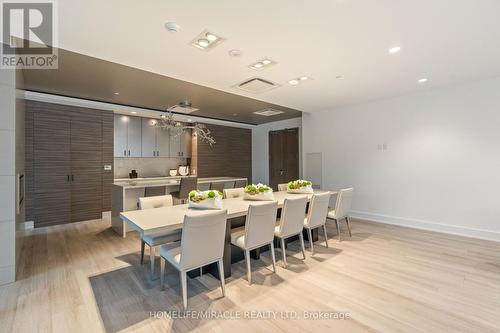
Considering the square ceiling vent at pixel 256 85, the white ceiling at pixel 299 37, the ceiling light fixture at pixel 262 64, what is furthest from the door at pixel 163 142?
the ceiling light fixture at pixel 262 64

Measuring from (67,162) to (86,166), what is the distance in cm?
34

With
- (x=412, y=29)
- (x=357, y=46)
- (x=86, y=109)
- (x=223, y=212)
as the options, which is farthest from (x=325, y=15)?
(x=86, y=109)

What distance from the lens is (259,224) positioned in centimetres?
252

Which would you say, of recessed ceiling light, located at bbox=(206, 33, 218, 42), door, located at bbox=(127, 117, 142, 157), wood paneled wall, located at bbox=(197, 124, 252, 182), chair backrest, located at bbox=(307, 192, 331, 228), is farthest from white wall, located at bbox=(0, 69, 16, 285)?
wood paneled wall, located at bbox=(197, 124, 252, 182)

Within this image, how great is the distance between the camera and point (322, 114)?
20.0ft

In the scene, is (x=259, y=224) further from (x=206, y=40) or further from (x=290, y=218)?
(x=206, y=40)

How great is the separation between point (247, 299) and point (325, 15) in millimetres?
A: 2776

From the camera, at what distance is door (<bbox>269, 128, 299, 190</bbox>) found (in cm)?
745

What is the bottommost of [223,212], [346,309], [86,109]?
[346,309]

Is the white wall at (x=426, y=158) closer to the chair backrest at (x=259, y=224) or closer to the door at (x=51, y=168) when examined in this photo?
the chair backrest at (x=259, y=224)

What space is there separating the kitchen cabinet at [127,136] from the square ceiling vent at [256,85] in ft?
10.8

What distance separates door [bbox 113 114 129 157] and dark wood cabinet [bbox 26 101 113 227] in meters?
0.25

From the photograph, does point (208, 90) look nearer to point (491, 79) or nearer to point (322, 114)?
point (322, 114)

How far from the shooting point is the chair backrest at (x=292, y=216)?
2.82m
